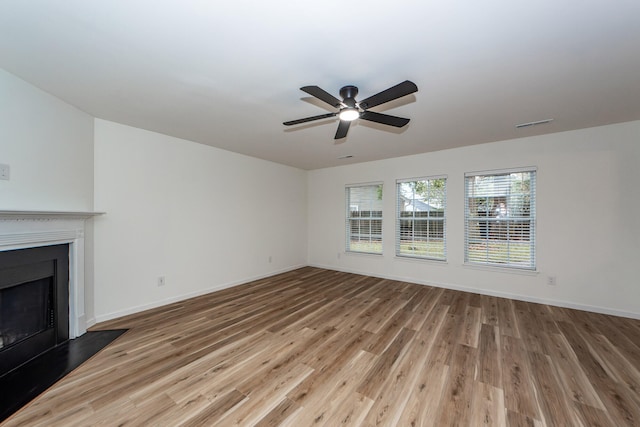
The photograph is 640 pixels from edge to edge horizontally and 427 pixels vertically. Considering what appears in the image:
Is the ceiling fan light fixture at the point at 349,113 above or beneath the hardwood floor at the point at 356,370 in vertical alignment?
above

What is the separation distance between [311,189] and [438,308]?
13.2 ft

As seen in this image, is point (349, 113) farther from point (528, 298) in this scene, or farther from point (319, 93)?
point (528, 298)

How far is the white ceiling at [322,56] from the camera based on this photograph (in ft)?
4.86

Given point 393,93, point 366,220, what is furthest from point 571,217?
point 393,93

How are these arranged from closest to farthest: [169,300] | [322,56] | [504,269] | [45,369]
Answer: [322,56] → [45,369] → [169,300] → [504,269]

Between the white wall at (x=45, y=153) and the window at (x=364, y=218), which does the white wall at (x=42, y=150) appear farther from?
the window at (x=364, y=218)

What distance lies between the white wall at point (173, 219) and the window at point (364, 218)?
69.3 inches

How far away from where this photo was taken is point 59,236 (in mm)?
2549

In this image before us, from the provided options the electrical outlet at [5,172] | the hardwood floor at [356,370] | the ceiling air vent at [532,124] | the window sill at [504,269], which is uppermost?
the ceiling air vent at [532,124]

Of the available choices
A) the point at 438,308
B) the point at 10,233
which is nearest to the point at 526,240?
the point at 438,308

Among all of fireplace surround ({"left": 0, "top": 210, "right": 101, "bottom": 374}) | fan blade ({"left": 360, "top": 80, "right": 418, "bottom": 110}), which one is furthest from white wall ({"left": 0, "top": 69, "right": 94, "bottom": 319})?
fan blade ({"left": 360, "top": 80, "right": 418, "bottom": 110})

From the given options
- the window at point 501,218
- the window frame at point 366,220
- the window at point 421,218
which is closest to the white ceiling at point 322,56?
the window at point 501,218

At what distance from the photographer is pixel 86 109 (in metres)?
2.84

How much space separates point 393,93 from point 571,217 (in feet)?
12.0
